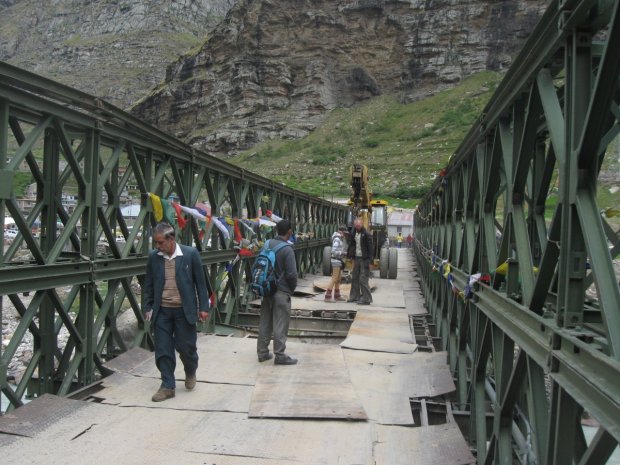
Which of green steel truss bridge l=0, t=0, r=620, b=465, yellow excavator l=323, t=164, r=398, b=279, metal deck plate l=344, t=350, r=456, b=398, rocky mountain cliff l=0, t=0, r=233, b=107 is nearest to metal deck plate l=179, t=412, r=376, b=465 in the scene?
green steel truss bridge l=0, t=0, r=620, b=465

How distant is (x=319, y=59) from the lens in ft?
316

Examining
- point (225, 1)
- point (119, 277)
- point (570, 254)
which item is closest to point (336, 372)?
point (119, 277)

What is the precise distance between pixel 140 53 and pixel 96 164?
157 metres

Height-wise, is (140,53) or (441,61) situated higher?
(140,53)

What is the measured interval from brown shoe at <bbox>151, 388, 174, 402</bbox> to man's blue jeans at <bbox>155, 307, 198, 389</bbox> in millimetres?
38

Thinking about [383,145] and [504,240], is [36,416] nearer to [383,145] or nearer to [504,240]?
[504,240]

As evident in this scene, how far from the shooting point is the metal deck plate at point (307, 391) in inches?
206

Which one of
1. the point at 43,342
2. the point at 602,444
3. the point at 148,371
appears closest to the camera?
the point at 602,444

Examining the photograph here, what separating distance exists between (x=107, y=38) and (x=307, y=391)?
556ft

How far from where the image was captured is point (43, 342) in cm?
592

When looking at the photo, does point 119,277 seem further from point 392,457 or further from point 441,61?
point 441,61

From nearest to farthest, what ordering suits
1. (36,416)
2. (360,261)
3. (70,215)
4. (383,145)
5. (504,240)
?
(504,240) < (36,416) < (70,215) < (360,261) < (383,145)

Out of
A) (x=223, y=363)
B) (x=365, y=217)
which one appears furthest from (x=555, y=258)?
(x=365, y=217)

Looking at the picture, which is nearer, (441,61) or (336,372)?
(336,372)
